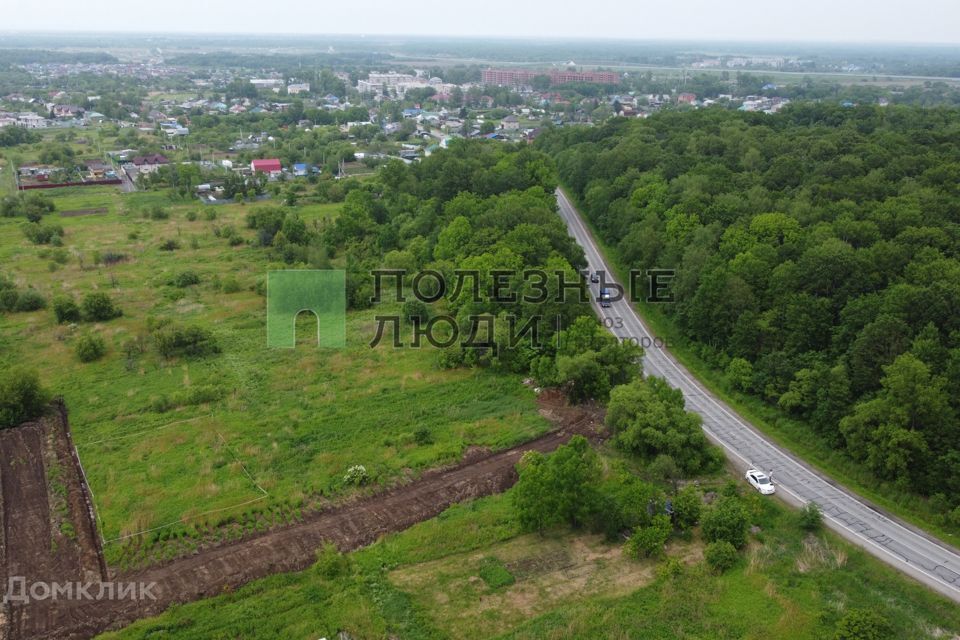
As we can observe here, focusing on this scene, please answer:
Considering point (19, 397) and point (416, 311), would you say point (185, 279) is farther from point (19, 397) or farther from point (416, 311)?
point (19, 397)

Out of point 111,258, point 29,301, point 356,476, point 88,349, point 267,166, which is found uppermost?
point 267,166

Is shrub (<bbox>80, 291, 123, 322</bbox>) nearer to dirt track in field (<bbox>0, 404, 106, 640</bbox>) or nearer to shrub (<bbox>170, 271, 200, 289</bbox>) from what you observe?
shrub (<bbox>170, 271, 200, 289</bbox>)

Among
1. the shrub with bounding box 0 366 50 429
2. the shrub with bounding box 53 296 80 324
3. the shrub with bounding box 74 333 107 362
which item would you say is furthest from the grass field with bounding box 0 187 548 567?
the shrub with bounding box 0 366 50 429

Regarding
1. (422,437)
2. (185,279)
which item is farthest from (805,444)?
(185,279)

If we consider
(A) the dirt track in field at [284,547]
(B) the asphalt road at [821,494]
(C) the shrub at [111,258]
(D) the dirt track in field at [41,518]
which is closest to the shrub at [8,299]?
(C) the shrub at [111,258]

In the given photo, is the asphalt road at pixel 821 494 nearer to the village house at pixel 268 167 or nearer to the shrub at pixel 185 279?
the shrub at pixel 185 279

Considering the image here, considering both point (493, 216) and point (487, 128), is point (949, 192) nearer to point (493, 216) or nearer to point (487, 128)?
point (493, 216)

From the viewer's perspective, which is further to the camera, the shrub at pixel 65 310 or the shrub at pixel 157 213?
the shrub at pixel 157 213
